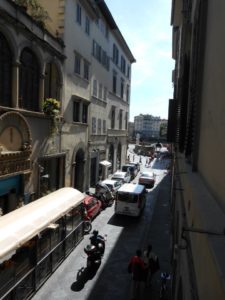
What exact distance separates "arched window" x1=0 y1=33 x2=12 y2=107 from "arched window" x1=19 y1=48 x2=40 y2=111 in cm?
94

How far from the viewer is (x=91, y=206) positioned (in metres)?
20.8

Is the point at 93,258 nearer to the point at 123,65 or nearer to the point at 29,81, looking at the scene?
the point at 29,81

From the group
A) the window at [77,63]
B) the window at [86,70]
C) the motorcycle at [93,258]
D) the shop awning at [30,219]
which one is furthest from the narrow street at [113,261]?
the window at [86,70]

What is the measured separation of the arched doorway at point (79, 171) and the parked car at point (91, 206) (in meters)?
6.73

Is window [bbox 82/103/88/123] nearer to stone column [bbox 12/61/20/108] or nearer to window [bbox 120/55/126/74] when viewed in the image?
stone column [bbox 12/61/20/108]

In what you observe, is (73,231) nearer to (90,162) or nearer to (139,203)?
(139,203)

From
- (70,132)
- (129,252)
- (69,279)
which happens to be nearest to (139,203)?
(129,252)

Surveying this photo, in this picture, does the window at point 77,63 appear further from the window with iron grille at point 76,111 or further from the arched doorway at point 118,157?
the arched doorway at point 118,157

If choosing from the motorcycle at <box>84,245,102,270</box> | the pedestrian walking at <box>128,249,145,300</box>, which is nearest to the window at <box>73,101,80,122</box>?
the motorcycle at <box>84,245,102,270</box>

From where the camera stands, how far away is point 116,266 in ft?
46.3

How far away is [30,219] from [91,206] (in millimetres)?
9634

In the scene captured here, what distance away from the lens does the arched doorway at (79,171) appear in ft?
92.9

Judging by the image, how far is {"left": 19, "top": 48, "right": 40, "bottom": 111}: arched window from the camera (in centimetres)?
1831

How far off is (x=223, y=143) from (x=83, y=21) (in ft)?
85.3
